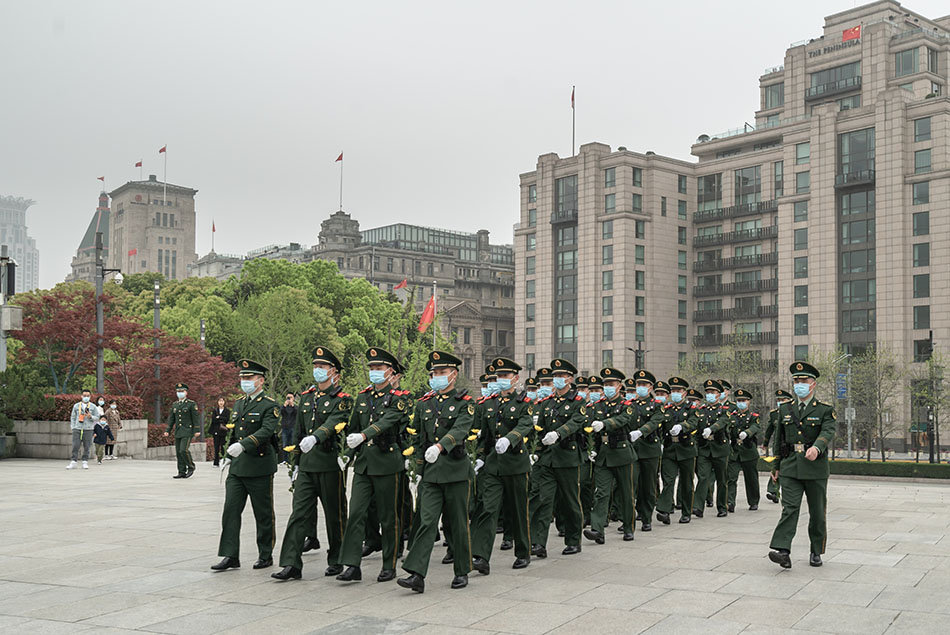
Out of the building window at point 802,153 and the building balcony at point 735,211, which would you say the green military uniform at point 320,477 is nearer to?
the building window at point 802,153

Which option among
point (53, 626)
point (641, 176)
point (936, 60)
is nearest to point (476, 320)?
point (641, 176)

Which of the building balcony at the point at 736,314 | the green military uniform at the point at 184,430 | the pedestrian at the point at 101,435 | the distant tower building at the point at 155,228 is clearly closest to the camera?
the green military uniform at the point at 184,430

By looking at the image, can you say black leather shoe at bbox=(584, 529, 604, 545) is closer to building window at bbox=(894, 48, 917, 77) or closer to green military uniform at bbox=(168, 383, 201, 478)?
green military uniform at bbox=(168, 383, 201, 478)

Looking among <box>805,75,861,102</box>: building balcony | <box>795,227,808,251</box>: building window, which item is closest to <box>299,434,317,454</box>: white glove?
<box>795,227,808,251</box>: building window

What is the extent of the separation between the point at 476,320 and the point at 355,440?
107340 millimetres

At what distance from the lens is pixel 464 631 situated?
8.06 meters

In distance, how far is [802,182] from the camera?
74438 mm

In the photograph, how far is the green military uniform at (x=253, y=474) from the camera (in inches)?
421

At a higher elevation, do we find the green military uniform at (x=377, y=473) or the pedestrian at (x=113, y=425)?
the green military uniform at (x=377, y=473)

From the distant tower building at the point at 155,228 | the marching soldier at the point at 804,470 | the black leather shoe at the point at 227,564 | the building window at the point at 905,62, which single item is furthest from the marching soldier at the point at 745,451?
the distant tower building at the point at 155,228

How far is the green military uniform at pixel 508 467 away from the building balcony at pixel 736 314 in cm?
7244

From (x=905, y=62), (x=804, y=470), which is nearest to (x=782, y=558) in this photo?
(x=804, y=470)

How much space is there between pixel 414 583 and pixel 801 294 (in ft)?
224

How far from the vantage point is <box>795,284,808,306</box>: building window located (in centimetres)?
7275
